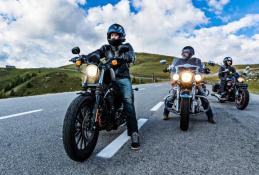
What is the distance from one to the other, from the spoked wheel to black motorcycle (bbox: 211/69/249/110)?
6286 mm

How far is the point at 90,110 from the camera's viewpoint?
3508mm

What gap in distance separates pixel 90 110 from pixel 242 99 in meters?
6.34

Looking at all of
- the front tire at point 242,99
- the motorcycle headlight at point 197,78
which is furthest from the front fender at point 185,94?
the front tire at point 242,99

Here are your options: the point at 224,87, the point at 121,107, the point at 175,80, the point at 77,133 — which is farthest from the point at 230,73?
the point at 77,133

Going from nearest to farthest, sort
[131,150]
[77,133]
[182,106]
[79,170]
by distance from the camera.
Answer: [79,170], [77,133], [131,150], [182,106]

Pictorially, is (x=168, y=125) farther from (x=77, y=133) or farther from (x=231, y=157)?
(x=77, y=133)

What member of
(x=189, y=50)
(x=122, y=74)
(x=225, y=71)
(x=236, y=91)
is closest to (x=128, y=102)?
(x=122, y=74)

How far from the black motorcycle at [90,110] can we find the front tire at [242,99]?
220 inches

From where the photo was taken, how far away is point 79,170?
115 inches

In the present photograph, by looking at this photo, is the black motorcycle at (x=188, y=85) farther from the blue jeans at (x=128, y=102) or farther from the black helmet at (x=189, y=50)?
the blue jeans at (x=128, y=102)

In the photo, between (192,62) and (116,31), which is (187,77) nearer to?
(192,62)

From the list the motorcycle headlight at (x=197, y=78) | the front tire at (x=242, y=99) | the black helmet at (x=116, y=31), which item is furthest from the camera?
the front tire at (x=242, y=99)

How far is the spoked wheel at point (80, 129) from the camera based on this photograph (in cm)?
301

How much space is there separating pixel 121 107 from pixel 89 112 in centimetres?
108
